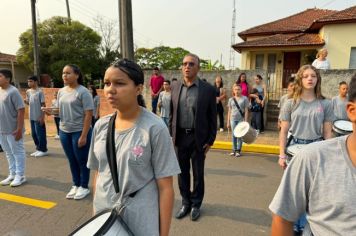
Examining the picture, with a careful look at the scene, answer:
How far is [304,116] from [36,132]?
608 centimetres

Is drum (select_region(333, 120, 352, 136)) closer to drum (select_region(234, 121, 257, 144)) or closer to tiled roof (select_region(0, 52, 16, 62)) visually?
drum (select_region(234, 121, 257, 144))

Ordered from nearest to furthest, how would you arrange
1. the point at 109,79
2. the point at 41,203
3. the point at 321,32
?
1. the point at 109,79
2. the point at 41,203
3. the point at 321,32

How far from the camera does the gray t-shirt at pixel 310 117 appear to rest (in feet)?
9.71

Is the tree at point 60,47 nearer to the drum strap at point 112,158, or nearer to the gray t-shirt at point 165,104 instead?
the gray t-shirt at point 165,104

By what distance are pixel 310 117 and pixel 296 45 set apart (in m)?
13.8

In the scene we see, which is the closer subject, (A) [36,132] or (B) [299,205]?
(B) [299,205]

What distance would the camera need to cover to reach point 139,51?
37.0 metres

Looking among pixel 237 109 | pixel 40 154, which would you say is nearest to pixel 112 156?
pixel 237 109

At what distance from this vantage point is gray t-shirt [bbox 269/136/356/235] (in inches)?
43.5

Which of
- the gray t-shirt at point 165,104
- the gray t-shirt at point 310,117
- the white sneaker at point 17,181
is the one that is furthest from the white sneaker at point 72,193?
the gray t-shirt at point 165,104

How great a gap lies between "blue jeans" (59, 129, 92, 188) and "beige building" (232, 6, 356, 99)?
27.3 feet

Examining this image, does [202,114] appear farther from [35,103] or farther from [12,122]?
[35,103]

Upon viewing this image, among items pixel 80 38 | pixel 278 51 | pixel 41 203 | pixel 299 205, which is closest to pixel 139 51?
pixel 80 38

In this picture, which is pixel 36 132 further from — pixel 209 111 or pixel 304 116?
pixel 304 116
